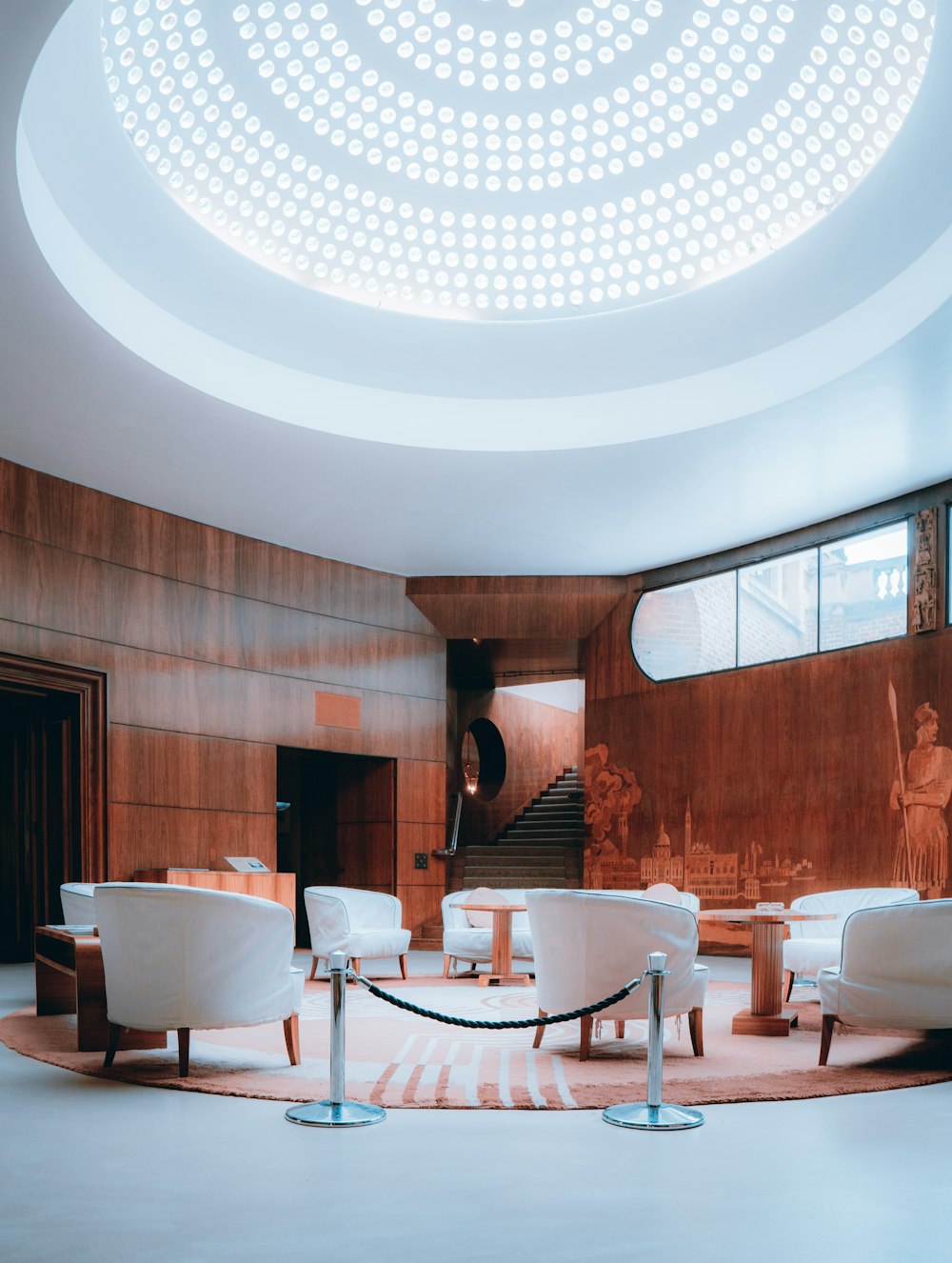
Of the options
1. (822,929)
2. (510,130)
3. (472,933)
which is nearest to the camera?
(510,130)

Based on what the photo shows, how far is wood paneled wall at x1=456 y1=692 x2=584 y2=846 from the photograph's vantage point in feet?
63.2

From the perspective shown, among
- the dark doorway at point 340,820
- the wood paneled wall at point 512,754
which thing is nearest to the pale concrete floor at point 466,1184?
the dark doorway at point 340,820

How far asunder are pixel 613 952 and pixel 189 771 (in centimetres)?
676

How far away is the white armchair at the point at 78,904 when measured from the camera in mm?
8180

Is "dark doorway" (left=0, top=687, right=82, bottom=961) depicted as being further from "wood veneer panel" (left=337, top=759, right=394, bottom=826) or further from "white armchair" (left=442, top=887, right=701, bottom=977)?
"wood veneer panel" (left=337, top=759, right=394, bottom=826)

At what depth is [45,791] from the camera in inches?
423

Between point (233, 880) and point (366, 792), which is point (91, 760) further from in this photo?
point (366, 792)

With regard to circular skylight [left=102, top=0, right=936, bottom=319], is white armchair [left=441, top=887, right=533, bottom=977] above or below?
below

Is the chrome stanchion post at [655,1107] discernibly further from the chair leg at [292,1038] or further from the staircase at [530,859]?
the staircase at [530,859]

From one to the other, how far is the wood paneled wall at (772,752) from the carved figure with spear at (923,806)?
92mm

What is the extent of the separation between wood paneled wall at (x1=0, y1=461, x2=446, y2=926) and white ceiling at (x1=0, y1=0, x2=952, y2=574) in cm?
49

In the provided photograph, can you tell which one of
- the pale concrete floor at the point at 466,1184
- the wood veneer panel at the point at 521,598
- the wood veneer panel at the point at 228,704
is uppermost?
the wood veneer panel at the point at 521,598

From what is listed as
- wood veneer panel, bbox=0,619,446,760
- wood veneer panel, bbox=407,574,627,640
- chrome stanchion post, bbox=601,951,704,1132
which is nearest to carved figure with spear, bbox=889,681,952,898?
wood veneer panel, bbox=407,574,627,640

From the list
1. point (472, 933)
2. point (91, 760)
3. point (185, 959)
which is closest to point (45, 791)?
point (91, 760)
